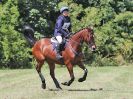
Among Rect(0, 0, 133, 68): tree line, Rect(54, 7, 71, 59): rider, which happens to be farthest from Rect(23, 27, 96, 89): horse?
Rect(0, 0, 133, 68): tree line

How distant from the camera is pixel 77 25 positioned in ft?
152

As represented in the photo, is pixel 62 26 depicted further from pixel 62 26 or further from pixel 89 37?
pixel 89 37

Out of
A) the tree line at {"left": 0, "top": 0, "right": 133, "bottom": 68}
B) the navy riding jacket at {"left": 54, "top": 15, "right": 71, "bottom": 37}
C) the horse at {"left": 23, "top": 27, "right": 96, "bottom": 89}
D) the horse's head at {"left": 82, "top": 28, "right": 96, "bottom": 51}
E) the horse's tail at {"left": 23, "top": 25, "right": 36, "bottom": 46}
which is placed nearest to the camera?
the horse's head at {"left": 82, "top": 28, "right": 96, "bottom": 51}

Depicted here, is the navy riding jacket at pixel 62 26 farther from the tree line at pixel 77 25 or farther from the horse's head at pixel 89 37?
the tree line at pixel 77 25

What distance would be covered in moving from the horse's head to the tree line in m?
22.9

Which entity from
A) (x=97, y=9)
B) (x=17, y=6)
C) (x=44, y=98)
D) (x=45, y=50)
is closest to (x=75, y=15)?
(x=97, y=9)

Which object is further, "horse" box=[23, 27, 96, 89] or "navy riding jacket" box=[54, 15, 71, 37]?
"navy riding jacket" box=[54, 15, 71, 37]

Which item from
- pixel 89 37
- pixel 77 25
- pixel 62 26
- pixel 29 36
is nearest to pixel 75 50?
pixel 89 37

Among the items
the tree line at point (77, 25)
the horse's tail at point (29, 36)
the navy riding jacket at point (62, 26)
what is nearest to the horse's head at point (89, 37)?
the navy riding jacket at point (62, 26)

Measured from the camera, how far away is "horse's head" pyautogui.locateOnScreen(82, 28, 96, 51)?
19.5m

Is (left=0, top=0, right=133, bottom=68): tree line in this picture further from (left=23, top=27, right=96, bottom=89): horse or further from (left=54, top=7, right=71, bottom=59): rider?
(left=54, top=7, right=71, bottom=59): rider

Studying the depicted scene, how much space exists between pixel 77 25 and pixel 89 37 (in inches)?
1060

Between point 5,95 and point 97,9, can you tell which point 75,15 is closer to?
point 97,9

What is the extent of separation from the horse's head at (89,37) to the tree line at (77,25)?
2292 cm
